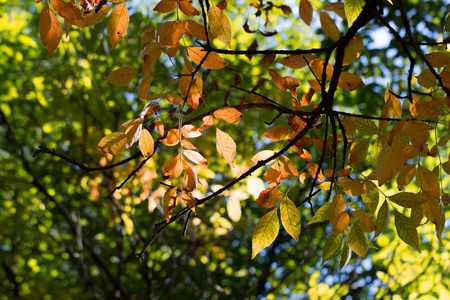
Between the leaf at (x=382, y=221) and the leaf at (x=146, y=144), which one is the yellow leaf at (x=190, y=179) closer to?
the leaf at (x=146, y=144)

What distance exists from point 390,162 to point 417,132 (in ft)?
0.30

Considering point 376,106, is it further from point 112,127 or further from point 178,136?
point 178,136

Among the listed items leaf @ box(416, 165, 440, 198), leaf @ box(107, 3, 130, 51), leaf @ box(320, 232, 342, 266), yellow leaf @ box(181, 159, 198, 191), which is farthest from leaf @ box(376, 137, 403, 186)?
leaf @ box(107, 3, 130, 51)

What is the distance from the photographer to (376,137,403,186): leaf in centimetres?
74

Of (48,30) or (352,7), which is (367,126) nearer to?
(352,7)

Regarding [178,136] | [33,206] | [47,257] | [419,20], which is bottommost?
[47,257]

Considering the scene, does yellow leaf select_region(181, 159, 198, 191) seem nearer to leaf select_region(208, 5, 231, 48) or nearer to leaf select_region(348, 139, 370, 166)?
leaf select_region(208, 5, 231, 48)

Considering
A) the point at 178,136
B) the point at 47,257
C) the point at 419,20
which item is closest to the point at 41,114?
the point at 47,257

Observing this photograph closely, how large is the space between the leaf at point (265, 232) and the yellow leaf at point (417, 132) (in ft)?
1.27

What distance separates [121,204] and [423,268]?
8.91ft

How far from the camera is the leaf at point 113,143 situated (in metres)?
0.90

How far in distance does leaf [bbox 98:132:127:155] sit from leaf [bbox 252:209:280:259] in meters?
0.40

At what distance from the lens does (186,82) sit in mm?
939

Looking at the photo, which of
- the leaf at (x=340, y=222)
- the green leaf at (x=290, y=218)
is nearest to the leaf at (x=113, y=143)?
the green leaf at (x=290, y=218)
